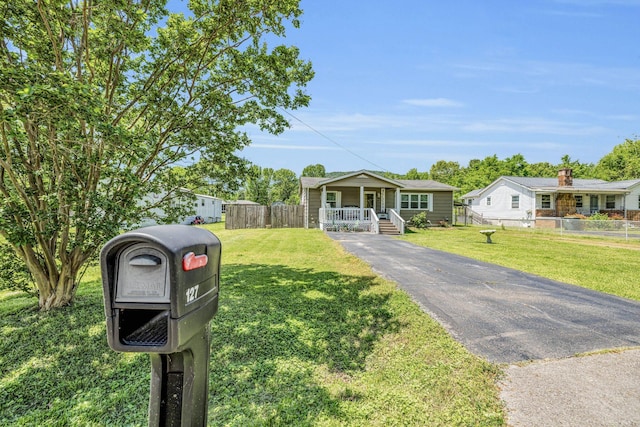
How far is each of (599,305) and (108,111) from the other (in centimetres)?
717

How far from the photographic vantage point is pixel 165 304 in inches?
41.9

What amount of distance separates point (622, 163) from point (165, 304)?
57524 millimetres

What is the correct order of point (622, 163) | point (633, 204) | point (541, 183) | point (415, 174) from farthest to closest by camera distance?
point (415, 174) < point (622, 163) < point (541, 183) < point (633, 204)

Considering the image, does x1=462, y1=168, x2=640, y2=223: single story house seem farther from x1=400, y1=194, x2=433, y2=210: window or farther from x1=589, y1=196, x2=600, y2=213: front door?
x1=400, y1=194, x2=433, y2=210: window

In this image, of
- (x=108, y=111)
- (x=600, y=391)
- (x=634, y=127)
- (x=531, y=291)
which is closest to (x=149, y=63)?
(x=108, y=111)

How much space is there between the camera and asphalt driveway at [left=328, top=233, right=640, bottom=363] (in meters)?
3.05

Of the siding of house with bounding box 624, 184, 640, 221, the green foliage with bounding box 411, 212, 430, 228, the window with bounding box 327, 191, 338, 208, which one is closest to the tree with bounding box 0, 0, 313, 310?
the window with bounding box 327, 191, 338, 208

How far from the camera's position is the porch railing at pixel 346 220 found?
1656 centimetres

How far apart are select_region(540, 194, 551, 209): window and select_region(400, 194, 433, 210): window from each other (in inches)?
366

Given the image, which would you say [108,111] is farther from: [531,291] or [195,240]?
[531,291]

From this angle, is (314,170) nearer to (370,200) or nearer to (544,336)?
(370,200)

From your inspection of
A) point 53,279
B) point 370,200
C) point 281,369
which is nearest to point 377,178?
point 370,200

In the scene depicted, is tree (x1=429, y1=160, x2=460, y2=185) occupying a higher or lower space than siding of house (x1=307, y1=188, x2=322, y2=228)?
higher

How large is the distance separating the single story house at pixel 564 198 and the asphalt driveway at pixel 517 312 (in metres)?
20.5
